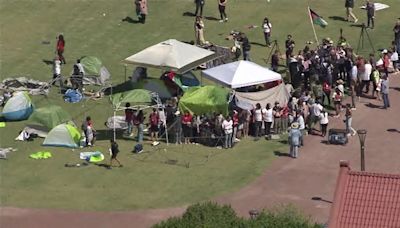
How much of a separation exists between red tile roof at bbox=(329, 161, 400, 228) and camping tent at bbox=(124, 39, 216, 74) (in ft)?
48.3

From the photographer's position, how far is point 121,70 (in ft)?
174

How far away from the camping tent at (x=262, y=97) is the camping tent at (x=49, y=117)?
6.34 meters

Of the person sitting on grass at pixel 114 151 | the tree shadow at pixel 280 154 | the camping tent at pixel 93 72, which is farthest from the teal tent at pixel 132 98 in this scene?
the camping tent at pixel 93 72

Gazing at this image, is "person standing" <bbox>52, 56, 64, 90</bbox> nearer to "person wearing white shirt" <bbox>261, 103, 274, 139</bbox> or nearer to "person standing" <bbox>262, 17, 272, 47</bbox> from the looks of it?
"person standing" <bbox>262, 17, 272, 47</bbox>

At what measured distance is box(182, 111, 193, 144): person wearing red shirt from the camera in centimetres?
4522

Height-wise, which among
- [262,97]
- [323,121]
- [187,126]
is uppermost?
[262,97]

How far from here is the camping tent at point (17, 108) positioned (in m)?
47.2

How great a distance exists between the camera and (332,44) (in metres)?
52.8

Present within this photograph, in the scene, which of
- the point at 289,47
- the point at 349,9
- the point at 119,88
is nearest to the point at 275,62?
the point at 289,47

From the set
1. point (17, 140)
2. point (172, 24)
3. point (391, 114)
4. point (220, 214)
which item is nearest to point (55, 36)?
point (172, 24)

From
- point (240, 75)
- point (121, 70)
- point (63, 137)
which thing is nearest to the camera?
point (63, 137)

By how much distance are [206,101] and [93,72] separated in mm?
7627

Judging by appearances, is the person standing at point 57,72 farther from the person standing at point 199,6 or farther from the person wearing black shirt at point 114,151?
the person standing at point 199,6

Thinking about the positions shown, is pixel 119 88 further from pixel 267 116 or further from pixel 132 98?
pixel 267 116
